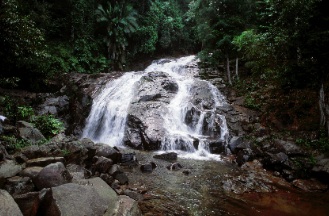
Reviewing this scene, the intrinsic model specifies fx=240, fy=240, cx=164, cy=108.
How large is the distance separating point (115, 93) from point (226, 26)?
29.9 feet

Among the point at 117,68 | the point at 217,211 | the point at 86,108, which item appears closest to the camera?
the point at 217,211

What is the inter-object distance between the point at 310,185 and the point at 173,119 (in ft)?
24.8

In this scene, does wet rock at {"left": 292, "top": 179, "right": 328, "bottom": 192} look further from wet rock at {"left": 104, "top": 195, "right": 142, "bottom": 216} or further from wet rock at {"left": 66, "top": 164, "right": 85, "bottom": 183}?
wet rock at {"left": 66, "top": 164, "right": 85, "bottom": 183}

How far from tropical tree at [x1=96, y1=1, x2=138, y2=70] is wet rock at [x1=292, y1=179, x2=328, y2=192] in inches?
794

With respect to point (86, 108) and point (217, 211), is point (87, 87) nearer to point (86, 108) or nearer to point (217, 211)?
point (86, 108)

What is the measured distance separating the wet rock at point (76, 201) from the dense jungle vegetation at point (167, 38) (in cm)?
702

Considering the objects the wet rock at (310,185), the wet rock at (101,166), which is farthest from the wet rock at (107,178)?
the wet rock at (310,185)

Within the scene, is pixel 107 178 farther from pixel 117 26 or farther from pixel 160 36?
pixel 160 36

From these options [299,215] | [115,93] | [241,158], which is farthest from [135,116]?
[299,215]

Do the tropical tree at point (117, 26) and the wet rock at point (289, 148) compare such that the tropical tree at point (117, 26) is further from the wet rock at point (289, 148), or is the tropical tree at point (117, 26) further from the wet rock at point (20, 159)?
the wet rock at point (20, 159)

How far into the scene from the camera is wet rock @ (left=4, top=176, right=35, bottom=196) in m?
4.30

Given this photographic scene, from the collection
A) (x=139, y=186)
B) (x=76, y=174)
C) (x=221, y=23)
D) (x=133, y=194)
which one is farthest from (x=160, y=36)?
(x=76, y=174)

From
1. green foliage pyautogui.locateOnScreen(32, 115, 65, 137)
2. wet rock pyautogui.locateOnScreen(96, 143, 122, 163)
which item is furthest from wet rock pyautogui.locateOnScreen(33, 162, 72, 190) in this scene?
green foliage pyautogui.locateOnScreen(32, 115, 65, 137)

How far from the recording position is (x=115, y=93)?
1634 centimetres
